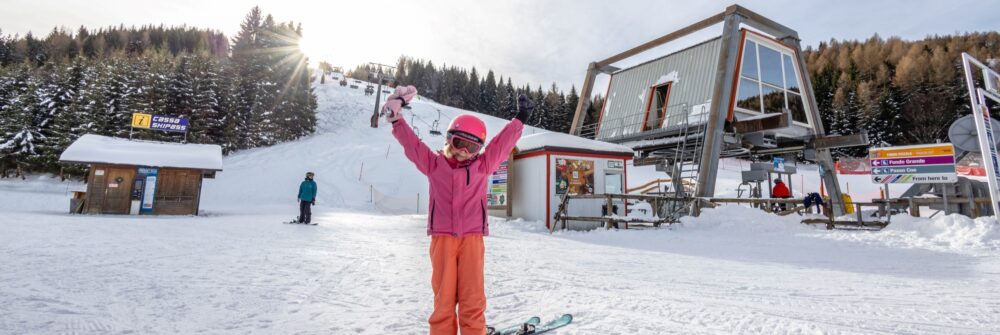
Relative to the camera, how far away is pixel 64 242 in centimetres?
708

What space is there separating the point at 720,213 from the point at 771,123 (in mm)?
3604

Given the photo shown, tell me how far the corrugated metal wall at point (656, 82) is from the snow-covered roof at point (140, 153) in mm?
16251

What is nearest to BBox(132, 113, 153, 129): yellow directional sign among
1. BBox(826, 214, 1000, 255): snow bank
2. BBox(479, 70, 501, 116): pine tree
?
BBox(826, 214, 1000, 255): snow bank

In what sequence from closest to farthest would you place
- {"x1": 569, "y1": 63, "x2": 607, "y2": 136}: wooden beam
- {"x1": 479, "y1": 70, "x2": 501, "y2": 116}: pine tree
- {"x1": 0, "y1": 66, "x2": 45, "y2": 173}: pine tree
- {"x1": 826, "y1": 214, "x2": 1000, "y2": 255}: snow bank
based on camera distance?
{"x1": 826, "y1": 214, "x2": 1000, "y2": 255}: snow bank < {"x1": 569, "y1": 63, "x2": 607, "y2": 136}: wooden beam < {"x1": 0, "y1": 66, "x2": 45, "y2": 173}: pine tree < {"x1": 479, "y1": 70, "x2": 501, "y2": 116}: pine tree

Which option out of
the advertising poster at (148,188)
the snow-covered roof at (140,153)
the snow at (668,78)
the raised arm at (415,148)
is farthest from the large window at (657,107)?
the advertising poster at (148,188)

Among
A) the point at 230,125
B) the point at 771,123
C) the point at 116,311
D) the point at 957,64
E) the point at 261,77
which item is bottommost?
the point at 116,311

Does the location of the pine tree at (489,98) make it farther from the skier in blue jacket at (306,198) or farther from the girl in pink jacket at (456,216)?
the girl in pink jacket at (456,216)

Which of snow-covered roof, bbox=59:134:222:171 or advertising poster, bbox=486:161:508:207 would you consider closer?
advertising poster, bbox=486:161:508:207

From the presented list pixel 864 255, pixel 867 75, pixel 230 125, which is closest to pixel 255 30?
pixel 230 125

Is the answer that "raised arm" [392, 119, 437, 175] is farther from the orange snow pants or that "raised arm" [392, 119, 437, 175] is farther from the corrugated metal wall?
the corrugated metal wall

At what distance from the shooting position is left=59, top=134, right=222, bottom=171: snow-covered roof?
15.3 m

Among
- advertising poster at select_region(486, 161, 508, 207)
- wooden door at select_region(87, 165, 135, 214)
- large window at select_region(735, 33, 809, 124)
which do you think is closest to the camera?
large window at select_region(735, 33, 809, 124)

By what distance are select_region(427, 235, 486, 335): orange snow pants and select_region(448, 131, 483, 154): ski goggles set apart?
54 cm

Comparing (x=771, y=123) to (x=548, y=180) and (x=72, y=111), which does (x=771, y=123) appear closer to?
(x=548, y=180)
